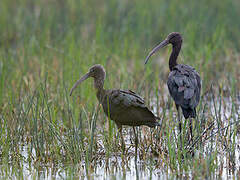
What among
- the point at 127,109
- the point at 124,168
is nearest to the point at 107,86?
the point at 127,109

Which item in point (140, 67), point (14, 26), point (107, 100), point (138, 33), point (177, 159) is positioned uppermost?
point (14, 26)

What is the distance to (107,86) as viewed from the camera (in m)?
6.12

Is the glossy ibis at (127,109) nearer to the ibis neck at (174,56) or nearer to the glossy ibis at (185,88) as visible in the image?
the glossy ibis at (185,88)

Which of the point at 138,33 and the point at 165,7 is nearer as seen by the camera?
the point at 138,33

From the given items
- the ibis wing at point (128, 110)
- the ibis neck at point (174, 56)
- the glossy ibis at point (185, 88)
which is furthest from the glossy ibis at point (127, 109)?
the ibis neck at point (174, 56)

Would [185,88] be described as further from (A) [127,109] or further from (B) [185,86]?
(A) [127,109]

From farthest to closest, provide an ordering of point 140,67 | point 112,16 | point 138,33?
point 112,16 → point 138,33 → point 140,67

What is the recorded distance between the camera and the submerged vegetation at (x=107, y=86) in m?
4.78

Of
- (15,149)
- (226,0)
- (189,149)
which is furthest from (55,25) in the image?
(189,149)

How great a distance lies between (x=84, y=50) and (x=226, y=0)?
12.3 feet

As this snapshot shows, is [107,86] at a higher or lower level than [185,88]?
higher

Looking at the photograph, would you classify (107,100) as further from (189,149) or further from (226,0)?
(226,0)

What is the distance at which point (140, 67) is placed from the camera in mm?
8211

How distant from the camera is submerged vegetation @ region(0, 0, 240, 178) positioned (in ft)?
15.7
